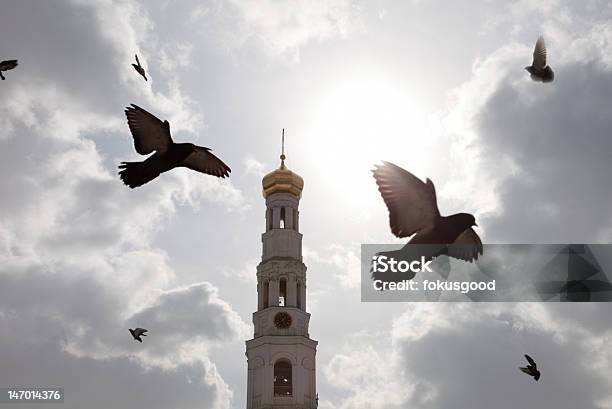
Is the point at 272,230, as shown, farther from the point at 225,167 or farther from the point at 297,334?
the point at 225,167

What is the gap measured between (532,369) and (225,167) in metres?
5.64

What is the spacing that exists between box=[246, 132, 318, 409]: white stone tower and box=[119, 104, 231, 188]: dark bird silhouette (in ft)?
198

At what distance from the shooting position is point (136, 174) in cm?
1274

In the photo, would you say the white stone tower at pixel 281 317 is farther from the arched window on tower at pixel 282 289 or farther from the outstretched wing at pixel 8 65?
the outstretched wing at pixel 8 65

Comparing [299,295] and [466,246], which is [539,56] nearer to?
[466,246]

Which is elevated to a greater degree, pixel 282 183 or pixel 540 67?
pixel 282 183

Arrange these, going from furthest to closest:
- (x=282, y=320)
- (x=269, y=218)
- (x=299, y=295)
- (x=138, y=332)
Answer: (x=269, y=218), (x=299, y=295), (x=282, y=320), (x=138, y=332)

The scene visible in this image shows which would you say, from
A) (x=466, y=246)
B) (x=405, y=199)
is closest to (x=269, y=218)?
(x=466, y=246)

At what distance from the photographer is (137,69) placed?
1270 cm

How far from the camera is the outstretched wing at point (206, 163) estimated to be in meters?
13.4

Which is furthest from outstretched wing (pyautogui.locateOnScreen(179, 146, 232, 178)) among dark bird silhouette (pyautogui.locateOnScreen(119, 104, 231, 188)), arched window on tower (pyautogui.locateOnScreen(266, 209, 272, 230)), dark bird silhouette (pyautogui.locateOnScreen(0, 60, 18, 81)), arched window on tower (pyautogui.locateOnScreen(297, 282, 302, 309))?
arched window on tower (pyautogui.locateOnScreen(266, 209, 272, 230))

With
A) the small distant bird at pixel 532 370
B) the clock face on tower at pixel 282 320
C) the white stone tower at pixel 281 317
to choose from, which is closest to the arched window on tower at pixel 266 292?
the white stone tower at pixel 281 317

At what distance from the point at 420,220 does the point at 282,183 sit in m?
72.9

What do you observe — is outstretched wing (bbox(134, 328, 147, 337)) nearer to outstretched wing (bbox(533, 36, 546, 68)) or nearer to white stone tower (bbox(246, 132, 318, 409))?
outstretched wing (bbox(533, 36, 546, 68))
